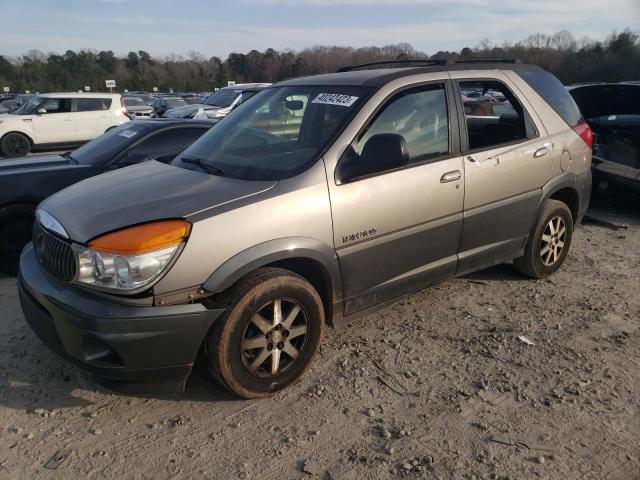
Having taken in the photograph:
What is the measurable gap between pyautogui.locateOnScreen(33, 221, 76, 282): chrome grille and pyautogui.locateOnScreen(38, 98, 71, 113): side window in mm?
13927

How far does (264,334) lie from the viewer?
2.88 m

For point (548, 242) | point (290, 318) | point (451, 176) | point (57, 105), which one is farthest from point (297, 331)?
point (57, 105)

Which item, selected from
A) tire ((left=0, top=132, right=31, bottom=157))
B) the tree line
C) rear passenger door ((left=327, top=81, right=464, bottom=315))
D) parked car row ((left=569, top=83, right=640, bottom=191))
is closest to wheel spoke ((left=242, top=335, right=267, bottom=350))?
rear passenger door ((left=327, top=81, right=464, bottom=315))

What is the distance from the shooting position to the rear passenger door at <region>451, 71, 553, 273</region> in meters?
3.78

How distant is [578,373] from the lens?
10.4ft

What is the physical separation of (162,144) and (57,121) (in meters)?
11.1

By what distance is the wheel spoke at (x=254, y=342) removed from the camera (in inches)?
111

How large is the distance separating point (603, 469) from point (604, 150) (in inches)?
223

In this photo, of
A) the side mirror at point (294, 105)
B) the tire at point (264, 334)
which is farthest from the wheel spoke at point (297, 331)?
the side mirror at point (294, 105)

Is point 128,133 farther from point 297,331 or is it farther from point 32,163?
point 297,331

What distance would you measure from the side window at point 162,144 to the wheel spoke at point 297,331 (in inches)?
132

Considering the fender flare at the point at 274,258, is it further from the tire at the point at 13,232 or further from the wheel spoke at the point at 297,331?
the tire at the point at 13,232

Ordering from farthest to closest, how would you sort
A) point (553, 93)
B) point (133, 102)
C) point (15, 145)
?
point (133, 102)
point (15, 145)
point (553, 93)

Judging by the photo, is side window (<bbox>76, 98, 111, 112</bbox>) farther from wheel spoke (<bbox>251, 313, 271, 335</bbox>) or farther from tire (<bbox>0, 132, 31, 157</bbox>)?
wheel spoke (<bbox>251, 313, 271, 335</bbox>)
